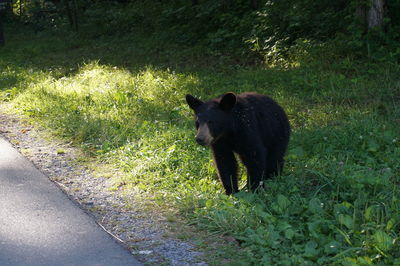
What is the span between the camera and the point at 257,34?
13172 millimetres

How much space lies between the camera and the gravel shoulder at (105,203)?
4.09m

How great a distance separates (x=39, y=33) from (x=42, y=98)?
13.1 meters

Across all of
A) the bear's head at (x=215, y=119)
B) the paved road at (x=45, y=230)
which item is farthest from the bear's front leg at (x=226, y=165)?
the paved road at (x=45, y=230)

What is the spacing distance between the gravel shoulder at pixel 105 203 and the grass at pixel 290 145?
26cm

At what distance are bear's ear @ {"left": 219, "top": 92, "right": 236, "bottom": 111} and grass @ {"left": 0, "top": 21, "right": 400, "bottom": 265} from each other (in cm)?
90

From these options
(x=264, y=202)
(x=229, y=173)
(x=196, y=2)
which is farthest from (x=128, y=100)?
(x=196, y=2)

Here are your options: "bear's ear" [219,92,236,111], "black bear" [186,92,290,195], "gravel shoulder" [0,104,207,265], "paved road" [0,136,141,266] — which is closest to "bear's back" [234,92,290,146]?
"black bear" [186,92,290,195]

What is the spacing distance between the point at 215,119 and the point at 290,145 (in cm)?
197

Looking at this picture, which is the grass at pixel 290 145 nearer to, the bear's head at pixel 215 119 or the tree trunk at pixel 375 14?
the bear's head at pixel 215 119

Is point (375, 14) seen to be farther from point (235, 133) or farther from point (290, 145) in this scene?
point (235, 133)

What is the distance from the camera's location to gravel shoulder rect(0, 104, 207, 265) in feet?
13.4

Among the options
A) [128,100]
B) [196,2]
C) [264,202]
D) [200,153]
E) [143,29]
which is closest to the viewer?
[264,202]

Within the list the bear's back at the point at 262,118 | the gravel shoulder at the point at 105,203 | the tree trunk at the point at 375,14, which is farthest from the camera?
the tree trunk at the point at 375,14

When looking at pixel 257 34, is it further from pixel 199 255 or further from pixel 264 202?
pixel 199 255
